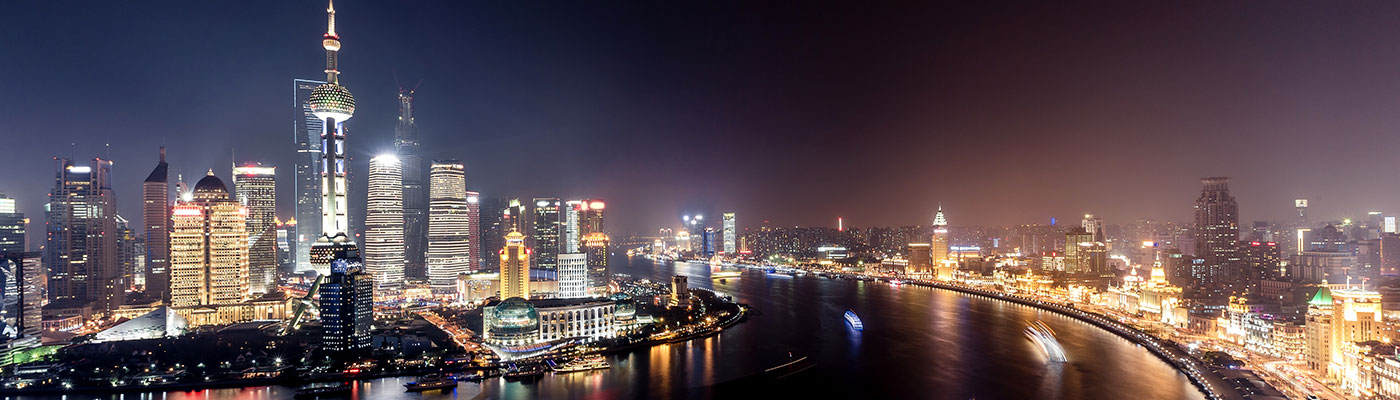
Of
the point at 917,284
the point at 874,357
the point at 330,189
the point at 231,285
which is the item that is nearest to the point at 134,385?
the point at 330,189

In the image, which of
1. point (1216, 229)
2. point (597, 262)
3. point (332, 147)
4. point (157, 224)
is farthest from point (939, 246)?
point (157, 224)

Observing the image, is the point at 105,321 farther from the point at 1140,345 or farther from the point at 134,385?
the point at 1140,345

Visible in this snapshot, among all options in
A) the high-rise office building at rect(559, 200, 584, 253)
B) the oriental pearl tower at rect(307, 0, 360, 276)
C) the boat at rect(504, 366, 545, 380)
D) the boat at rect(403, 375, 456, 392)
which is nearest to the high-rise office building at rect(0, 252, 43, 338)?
the oriental pearl tower at rect(307, 0, 360, 276)

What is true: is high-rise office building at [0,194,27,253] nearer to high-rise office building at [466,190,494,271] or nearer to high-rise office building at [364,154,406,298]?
high-rise office building at [364,154,406,298]

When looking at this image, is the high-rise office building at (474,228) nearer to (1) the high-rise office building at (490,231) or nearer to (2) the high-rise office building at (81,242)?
(1) the high-rise office building at (490,231)

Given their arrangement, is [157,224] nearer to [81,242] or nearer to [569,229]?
[81,242]
